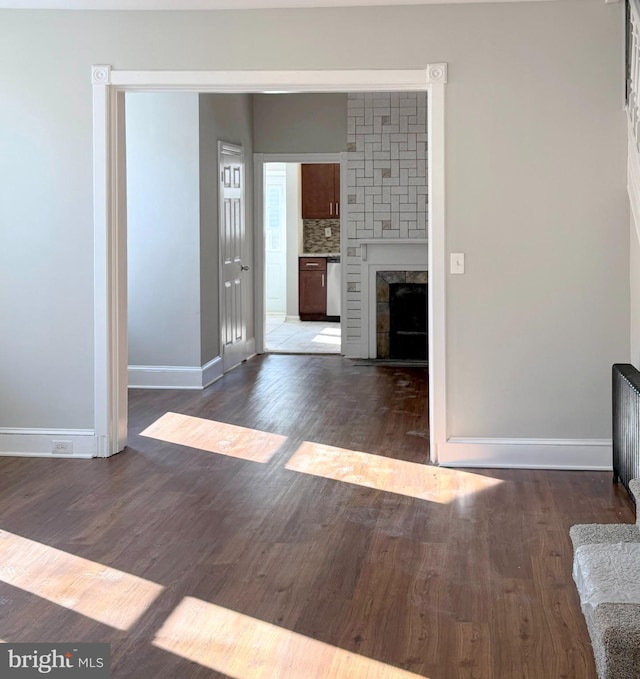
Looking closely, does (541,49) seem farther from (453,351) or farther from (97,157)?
(97,157)

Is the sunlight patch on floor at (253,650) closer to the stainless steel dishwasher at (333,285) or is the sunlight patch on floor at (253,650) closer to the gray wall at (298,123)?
the gray wall at (298,123)

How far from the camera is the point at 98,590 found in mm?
3352

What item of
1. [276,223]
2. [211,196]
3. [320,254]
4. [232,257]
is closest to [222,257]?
[232,257]

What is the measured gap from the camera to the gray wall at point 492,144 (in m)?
5.05

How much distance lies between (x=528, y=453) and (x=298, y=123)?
559 cm

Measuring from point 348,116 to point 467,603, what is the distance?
23.0 ft

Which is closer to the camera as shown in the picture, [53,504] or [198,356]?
[53,504]

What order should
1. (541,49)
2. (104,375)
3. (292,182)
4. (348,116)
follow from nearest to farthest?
(541,49) < (104,375) < (348,116) < (292,182)

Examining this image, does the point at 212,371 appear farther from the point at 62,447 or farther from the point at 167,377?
the point at 62,447

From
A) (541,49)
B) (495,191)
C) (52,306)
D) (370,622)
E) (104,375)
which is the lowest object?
(370,622)

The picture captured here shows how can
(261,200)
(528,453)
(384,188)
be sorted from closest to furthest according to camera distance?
(528,453)
(384,188)
(261,200)

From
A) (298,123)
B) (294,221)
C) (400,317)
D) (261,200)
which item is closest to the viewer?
(400,317)

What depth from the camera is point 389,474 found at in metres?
5.04

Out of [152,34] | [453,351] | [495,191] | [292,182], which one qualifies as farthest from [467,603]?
[292,182]
